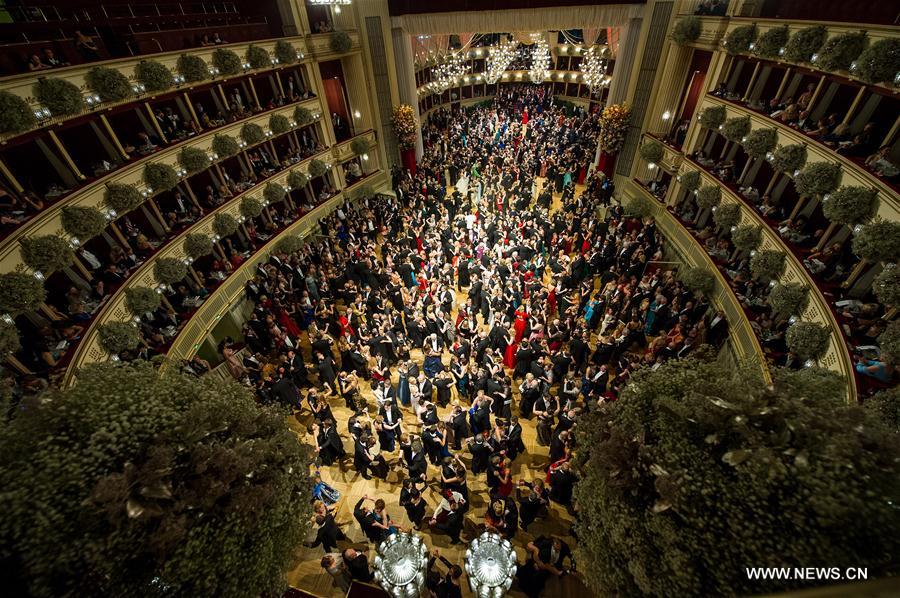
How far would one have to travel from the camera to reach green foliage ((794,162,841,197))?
25.2ft

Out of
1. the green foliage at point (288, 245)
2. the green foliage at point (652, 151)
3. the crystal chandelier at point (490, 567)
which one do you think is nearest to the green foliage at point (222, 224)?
the green foliage at point (288, 245)

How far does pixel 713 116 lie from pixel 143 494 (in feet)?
52.5

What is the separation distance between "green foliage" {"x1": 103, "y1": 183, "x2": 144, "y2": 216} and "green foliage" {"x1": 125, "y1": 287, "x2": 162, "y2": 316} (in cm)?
201

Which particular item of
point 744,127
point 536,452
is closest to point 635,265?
point 744,127

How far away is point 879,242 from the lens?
20.0 ft

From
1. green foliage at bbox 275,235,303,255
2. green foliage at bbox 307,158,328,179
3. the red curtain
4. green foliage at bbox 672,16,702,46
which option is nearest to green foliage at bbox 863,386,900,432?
green foliage at bbox 672,16,702,46

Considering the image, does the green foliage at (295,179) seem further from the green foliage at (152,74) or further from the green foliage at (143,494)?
the green foliage at (143,494)

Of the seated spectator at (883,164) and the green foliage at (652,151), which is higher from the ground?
the seated spectator at (883,164)

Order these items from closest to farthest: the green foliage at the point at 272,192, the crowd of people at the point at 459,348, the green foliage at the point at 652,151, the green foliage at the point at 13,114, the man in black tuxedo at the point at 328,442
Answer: the green foliage at the point at 13,114 < the crowd of people at the point at 459,348 < the man in black tuxedo at the point at 328,442 < the green foliage at the point at 272,192 < the green foliage at the point at 652,151

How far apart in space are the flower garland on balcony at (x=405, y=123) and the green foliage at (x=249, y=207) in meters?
9.35

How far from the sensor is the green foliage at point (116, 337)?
24.5ft

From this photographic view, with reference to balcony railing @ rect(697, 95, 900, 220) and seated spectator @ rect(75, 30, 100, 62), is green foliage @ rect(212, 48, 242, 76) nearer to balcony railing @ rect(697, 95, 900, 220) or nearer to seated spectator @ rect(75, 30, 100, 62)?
seated spectator @ rect(75, 30, 100, 62)

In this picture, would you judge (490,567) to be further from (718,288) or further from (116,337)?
(718,288)

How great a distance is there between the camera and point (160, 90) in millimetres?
10125
